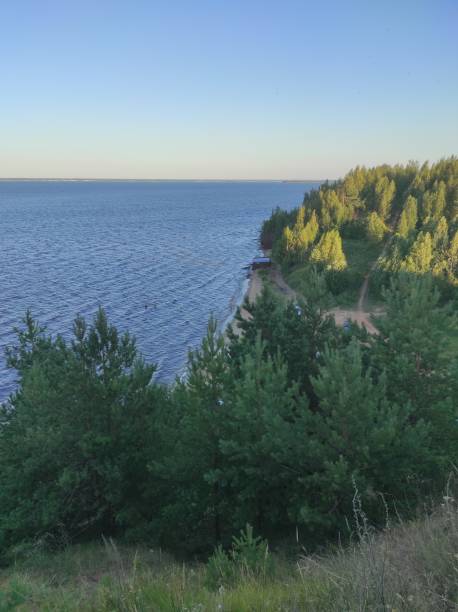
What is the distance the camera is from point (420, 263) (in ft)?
178

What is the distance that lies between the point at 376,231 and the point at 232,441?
74222 mm

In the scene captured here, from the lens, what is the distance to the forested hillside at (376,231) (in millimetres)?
57188

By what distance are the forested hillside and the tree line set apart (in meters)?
27.0

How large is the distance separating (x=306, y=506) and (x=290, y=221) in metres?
86.0

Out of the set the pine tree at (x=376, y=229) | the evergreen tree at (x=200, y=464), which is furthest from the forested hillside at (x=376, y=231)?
the evergreen tree at (x=200, y=464)

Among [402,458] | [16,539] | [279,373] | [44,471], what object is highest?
[279,373]

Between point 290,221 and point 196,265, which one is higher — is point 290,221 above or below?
above

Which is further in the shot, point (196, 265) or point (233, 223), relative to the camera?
point (233, 223)

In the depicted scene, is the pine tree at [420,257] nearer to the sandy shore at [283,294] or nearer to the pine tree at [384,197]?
the sandy shore at [283,294]

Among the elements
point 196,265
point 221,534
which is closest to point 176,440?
point 221,534

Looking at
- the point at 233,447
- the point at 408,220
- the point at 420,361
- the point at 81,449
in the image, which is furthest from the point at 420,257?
the point at 81,449

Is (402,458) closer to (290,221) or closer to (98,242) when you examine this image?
(290,221)

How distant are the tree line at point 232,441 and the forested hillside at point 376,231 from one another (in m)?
27.0

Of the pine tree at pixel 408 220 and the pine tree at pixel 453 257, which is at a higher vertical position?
the pine tree at pixel 408 220
